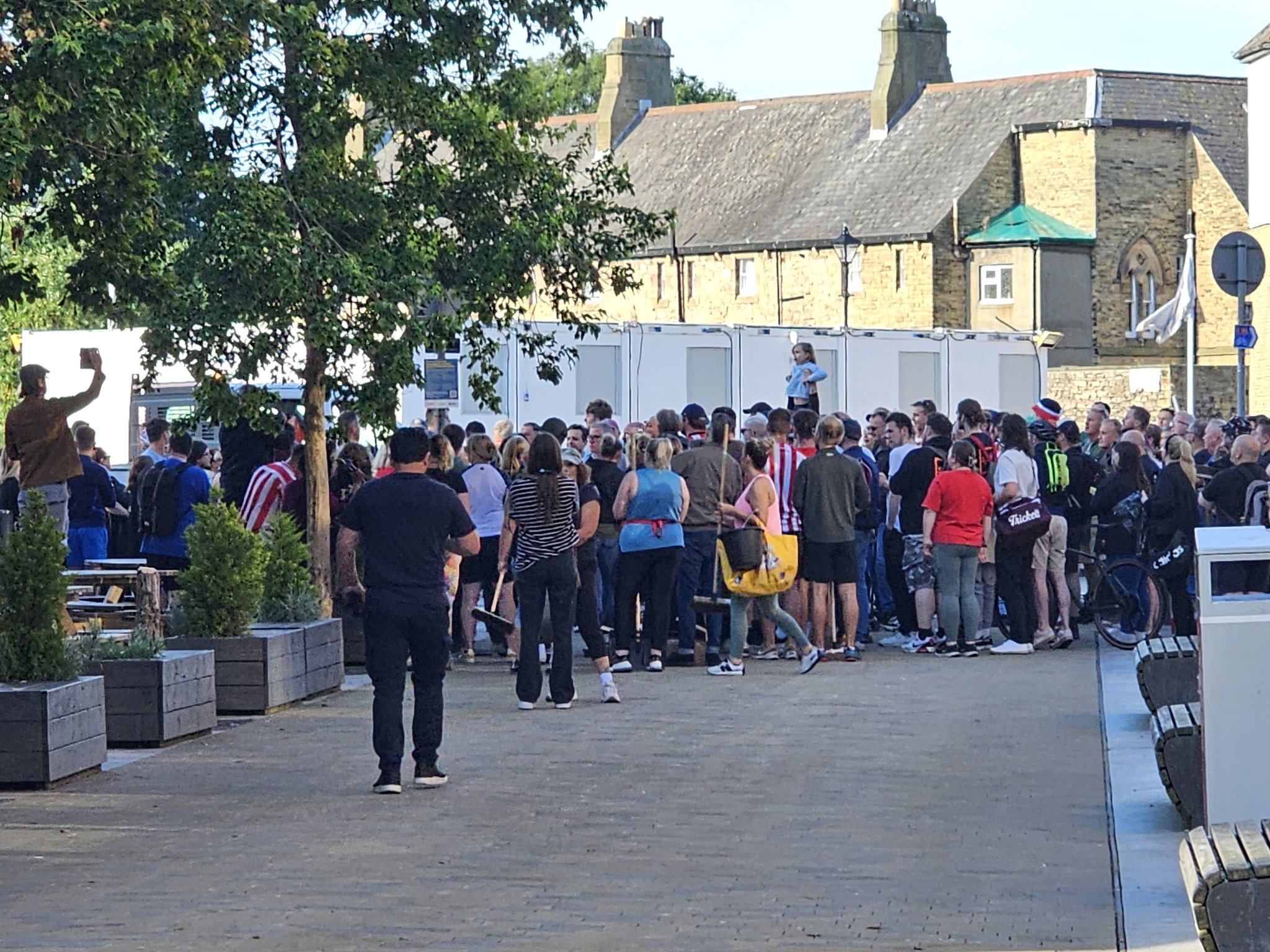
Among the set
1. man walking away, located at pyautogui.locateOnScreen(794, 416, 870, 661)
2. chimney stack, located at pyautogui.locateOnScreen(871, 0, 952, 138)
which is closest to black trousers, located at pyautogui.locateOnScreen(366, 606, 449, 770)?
man walking away, located at pyautogui.locateOnScreen(794, 416, 870, 661)

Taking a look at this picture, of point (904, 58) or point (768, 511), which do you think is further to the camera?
point (904, 58)

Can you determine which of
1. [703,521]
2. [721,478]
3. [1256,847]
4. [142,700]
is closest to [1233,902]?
[1256,847]

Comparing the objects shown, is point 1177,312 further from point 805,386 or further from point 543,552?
point 543,552

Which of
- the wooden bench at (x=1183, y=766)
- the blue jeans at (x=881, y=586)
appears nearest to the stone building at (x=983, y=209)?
the blue jeans at (x=881, y=586)

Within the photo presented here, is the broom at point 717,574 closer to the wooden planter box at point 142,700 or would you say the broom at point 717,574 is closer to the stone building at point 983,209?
the wooden planter box at point 142,700

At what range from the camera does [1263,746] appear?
8703mm

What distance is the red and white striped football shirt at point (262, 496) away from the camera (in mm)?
18438

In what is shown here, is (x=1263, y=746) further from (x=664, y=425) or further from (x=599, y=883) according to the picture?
(x=664, y=425)

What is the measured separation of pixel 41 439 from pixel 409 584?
455 cm

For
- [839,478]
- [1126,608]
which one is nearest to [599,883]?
[839,478]

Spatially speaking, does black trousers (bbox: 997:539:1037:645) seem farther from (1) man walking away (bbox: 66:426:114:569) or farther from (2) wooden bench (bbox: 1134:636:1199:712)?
(1) man walking away (bbox: 66:426:114:569)

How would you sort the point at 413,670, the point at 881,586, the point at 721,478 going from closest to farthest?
the point at 413,670
the point at 721,478
the point at 881,586

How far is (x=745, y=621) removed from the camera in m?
17.9

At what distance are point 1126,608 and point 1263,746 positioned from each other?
10.9 m
